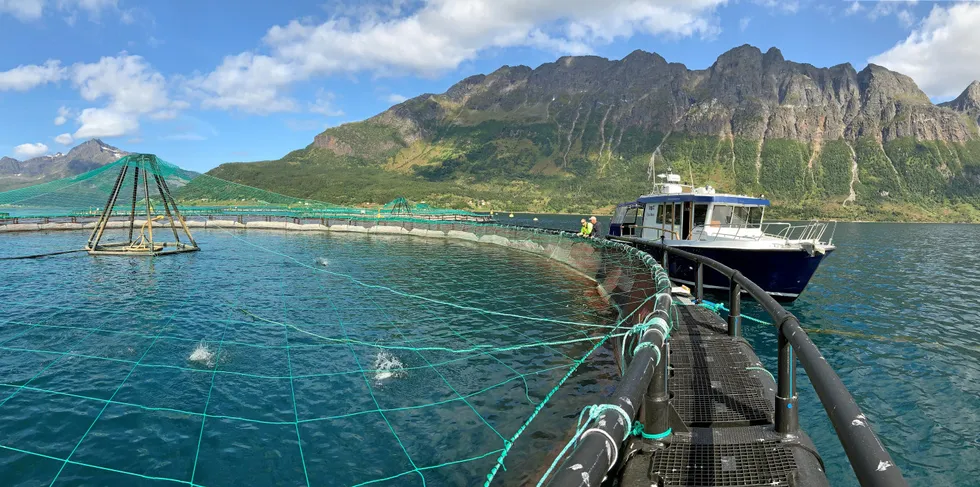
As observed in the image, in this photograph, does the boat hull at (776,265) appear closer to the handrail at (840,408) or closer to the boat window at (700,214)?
the boat window at (700,214)

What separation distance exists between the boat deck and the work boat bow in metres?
15.3

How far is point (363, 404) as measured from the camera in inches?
405

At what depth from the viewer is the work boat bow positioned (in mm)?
21703

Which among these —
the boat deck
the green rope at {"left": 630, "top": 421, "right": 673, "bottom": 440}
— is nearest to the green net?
the boat deck

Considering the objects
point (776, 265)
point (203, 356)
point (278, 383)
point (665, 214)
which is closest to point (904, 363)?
point (776, 265)

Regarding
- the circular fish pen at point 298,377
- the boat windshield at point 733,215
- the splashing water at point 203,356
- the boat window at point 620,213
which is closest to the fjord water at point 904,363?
the boat windshield at point 733,215

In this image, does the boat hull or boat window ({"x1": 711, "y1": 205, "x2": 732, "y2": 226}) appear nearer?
the boat hull

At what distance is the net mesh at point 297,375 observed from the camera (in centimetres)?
808

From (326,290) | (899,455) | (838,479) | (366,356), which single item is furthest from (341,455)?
(326,290)

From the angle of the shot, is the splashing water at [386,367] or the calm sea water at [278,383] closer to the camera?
the calm sea water at [278,383]

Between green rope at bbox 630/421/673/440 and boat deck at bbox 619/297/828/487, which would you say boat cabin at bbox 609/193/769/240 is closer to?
boat deck at bbox 619/297/828/487

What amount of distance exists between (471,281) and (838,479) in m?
19.2

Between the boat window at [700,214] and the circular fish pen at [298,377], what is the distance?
16.3 feet

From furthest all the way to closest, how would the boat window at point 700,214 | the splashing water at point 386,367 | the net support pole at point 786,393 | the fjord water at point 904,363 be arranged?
the boat window at point 700,214 < the splashing water at point 386,367 < the fjord water at point 904,363 < the net support pole at point 786,393
